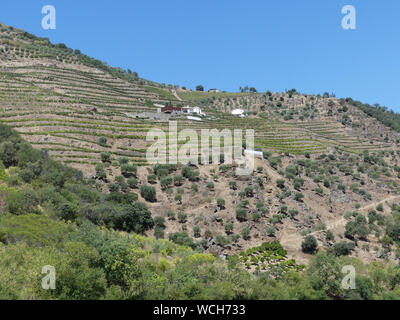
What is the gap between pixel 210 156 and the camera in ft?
177

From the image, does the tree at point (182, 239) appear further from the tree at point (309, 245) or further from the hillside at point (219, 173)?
the tree at point (309, 245)

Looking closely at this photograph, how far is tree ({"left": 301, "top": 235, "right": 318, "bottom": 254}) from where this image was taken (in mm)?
37781

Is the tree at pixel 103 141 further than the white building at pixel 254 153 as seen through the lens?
No

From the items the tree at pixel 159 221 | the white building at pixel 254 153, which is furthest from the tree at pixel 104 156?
the white building at pixel 254 153

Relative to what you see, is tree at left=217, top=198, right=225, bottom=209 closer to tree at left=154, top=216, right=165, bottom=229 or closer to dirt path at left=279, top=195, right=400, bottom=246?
tree at left=154, top=216, right=165, bottom=229

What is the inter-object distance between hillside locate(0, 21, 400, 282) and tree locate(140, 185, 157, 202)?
131mm

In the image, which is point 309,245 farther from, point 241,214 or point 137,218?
point 137,218

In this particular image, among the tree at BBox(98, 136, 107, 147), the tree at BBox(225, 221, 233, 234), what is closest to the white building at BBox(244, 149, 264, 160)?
the tree at BBox(225, 221, 233, 234)

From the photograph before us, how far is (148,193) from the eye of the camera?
1725 inches

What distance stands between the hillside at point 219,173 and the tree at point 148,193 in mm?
131

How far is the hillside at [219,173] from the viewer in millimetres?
40281
